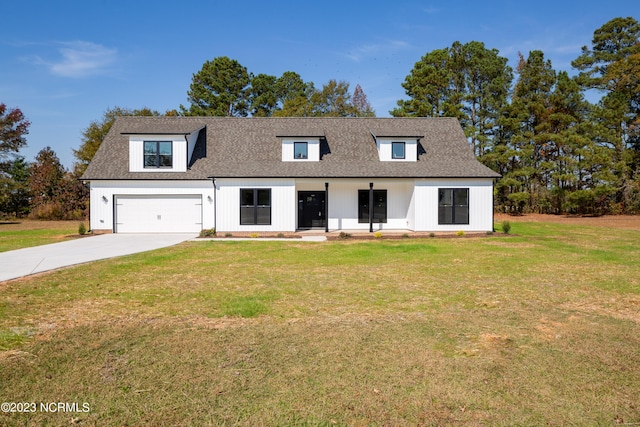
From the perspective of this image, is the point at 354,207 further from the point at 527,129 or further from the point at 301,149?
the point at 527,129

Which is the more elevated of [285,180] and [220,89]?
[220,89]

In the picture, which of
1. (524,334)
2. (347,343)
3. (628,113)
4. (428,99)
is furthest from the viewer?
(428,99)

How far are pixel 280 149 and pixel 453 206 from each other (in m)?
9.59

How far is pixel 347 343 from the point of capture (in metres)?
4.89

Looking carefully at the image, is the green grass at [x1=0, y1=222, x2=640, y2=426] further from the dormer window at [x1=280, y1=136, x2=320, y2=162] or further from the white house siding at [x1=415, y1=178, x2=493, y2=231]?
the dormer window at [x1=280, y1=136, x2=320, y2=162]

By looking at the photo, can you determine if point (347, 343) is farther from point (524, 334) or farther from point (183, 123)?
point (183, 123)

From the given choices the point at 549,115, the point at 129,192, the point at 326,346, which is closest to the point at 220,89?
the point at 129,192

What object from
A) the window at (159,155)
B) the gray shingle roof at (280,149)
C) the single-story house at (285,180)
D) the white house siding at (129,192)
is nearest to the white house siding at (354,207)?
the single-story house at (285,180)

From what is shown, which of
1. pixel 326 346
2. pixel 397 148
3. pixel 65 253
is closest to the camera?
pixel 326 346

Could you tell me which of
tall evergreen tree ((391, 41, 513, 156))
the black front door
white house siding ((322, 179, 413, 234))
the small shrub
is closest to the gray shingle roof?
white house siding ((322, 179, 413, 234))

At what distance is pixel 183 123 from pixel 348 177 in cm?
1032

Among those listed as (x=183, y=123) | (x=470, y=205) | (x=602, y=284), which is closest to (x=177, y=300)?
(x=602, y=284)

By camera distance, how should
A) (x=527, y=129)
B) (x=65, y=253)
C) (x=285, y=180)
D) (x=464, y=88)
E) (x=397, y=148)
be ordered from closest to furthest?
1. (x=65, y=253)
2. (x=285, y=180)
3. (x=397, y=148)
4. (x=527, y=129)
5. (x=464, y=88)

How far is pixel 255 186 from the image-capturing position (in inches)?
745
